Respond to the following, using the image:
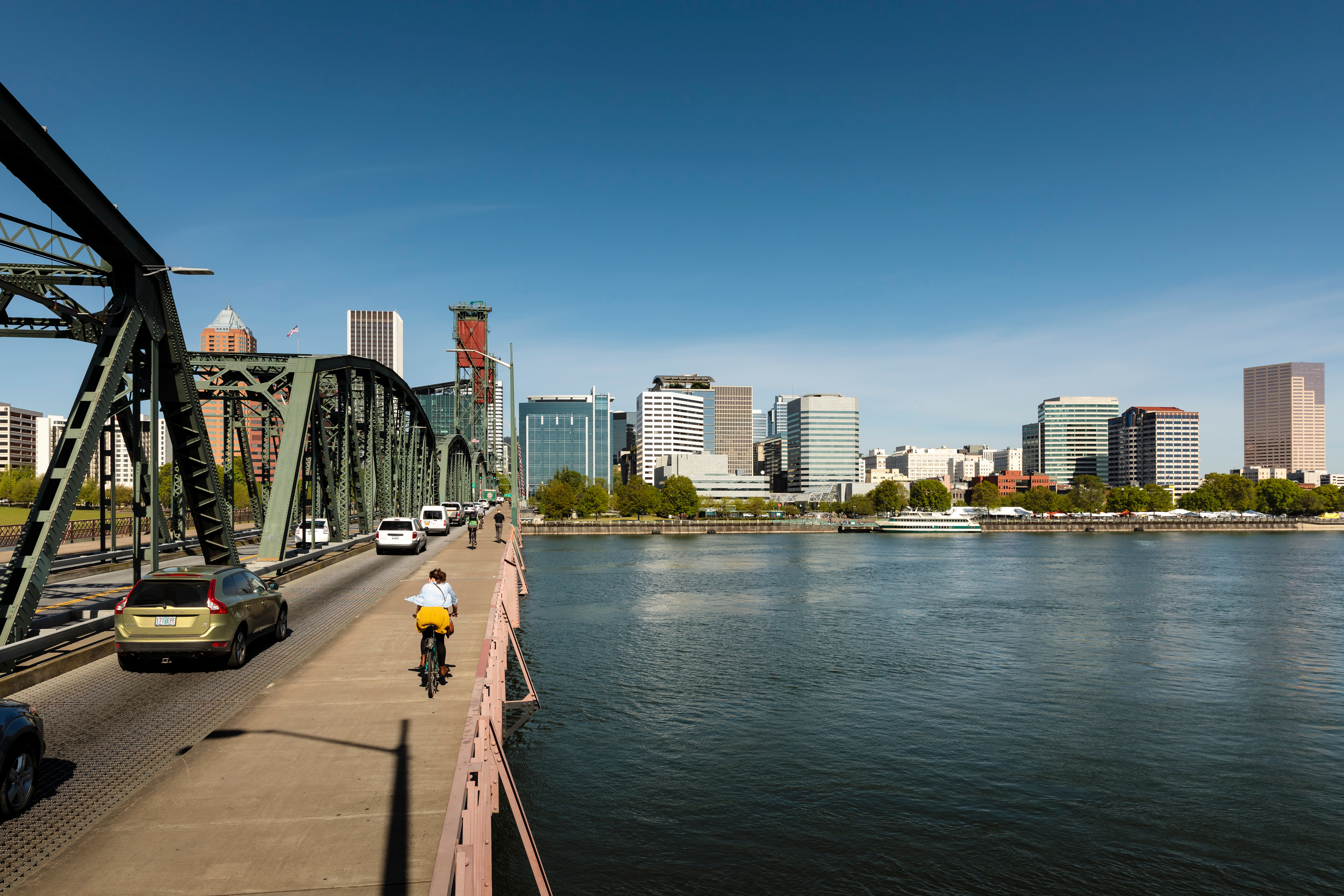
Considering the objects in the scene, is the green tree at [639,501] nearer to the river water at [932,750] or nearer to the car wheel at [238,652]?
the river water at [932,750]

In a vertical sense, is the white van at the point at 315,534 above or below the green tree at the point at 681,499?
above

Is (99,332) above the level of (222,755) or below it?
above

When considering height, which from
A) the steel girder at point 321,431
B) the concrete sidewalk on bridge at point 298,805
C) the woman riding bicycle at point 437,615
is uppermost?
the steel girder at point 321,431

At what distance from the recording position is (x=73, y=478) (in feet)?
48.2

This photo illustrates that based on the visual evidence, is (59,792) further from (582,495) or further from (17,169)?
(582,495)

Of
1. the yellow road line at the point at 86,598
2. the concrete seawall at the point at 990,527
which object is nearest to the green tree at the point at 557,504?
the concrete seawall at the point at 990,527

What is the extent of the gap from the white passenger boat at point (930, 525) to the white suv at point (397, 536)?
13926cm

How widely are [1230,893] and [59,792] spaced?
16.0 meters

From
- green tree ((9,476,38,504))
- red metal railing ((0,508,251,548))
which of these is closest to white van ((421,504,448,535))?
red metal railing ((0,508,251,548))

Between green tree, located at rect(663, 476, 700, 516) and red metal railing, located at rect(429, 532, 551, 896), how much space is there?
575ft

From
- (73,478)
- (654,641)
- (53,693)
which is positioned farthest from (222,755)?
(654,641)

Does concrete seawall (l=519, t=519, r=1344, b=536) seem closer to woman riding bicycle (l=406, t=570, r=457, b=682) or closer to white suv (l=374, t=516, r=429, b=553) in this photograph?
white suv (l=374, t=516, r=429, b=553)

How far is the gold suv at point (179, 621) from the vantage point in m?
14.7

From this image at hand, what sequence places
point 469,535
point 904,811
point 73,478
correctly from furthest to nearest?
point 469,535, point 904,811, point 73,478
